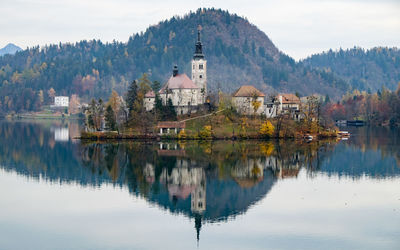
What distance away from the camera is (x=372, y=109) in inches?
6211

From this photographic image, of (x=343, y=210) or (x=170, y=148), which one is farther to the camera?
(x=170, y=148)

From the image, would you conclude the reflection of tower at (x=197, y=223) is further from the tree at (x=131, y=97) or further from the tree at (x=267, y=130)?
the tree at (x=131, y=97)

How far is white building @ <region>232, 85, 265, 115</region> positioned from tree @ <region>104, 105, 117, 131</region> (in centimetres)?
2167

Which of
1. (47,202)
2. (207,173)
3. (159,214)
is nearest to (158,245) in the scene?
(159,214)

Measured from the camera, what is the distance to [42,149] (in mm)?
81812

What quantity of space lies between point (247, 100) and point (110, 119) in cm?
2411

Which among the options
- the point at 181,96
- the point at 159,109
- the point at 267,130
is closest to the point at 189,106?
the point at 181,96

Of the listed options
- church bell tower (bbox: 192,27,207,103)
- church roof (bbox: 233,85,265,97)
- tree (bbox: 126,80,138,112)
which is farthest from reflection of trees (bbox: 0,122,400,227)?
church bell tower (bbox: 192,27,207,103)

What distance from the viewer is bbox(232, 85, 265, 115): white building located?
101213 mm

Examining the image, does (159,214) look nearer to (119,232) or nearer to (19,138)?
(119,232)

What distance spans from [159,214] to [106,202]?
595cm

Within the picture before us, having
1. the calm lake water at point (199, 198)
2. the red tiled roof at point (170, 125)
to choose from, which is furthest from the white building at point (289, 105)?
the calm lake water at point (199, 198)

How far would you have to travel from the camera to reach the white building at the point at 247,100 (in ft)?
332

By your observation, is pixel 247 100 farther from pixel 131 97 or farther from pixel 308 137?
pixel 131 97
